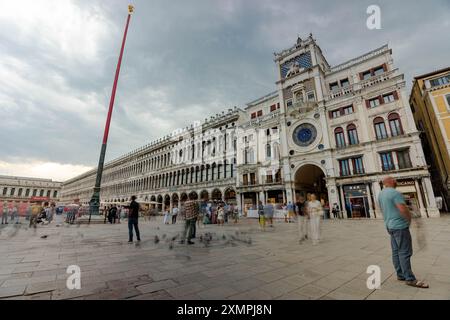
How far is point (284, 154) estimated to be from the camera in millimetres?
26875

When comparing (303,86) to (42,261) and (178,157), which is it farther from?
(42,261)

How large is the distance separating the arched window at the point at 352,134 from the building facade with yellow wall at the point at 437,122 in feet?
19.5

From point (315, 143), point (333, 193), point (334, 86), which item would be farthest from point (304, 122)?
point (333, 193)

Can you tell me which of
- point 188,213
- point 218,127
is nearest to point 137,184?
point 218,127

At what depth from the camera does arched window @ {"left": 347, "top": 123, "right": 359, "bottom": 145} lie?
2259 centimetres

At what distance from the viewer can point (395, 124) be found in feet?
67.1

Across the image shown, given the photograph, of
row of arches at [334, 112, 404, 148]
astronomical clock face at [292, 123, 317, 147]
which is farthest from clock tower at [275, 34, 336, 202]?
row of arches at [334, 112, 404, 148]

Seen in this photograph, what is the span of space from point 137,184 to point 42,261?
49.6 metres

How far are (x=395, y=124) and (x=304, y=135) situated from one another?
8974 millimetres

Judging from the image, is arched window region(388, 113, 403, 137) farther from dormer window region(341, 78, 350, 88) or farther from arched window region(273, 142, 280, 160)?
arched window region(273, 142, 280, 160)

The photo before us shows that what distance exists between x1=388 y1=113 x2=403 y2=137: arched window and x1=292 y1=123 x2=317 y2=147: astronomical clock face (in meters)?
7.33

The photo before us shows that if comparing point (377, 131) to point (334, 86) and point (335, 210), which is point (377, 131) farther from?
point (335, 210)

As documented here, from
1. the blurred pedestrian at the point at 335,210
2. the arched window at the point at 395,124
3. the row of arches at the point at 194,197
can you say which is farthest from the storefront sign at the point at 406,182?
the row of arches at the point at 194,197
